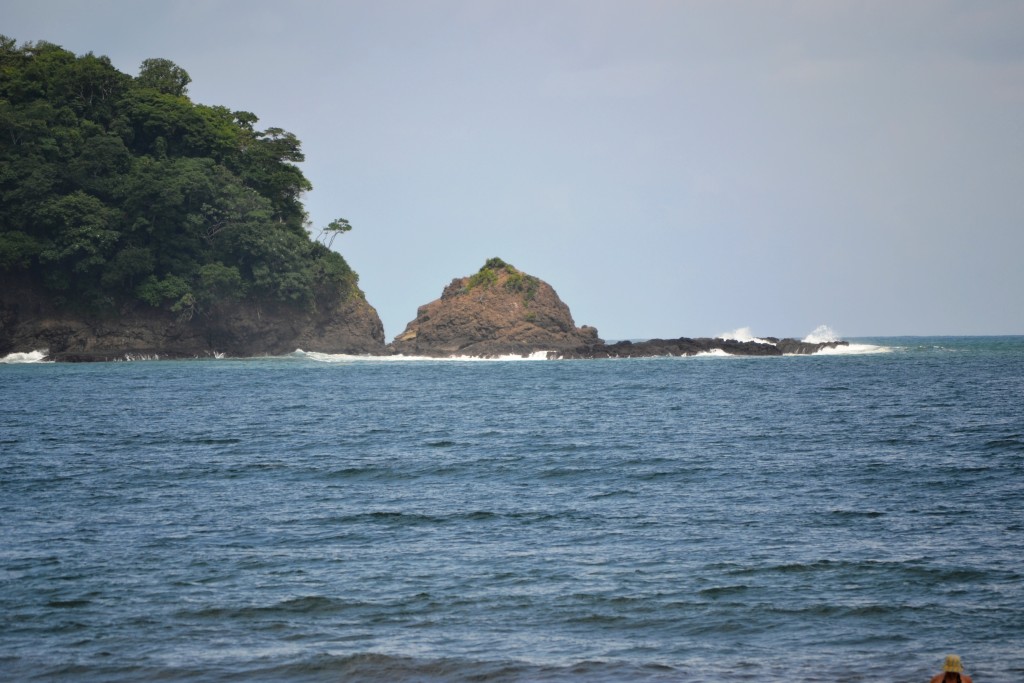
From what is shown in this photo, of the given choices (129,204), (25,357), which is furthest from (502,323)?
(25,357)

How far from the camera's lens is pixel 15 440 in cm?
3350

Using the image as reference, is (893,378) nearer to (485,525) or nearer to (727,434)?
(727,434)

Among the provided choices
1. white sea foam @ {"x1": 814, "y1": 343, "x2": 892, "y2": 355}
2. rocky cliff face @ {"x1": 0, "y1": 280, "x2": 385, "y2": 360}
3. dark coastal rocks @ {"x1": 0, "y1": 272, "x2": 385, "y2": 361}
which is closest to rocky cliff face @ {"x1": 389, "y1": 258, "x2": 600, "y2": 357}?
rocky cliff face @ {"x1": 0, "y1": 280, "x2": 385, "y2": 360}

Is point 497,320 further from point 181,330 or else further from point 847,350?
point 847,350

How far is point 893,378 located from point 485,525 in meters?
51.2

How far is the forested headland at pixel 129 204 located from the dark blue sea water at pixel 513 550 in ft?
177

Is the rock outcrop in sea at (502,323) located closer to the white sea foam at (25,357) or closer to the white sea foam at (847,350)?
the white sea foam at (847,350)

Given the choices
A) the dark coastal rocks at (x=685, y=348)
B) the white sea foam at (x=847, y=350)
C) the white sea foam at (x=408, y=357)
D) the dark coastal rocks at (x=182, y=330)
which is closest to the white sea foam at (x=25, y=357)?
the dark coastal rocks at (x=182, y=330)

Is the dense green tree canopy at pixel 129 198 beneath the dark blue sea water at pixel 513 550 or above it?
above

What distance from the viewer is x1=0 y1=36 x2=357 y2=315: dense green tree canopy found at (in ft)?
288

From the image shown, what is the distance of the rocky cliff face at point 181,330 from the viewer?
89.9 metres

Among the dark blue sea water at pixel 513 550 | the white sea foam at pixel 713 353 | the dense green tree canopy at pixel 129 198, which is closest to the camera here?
the dark blue sea water at pixel 513 550

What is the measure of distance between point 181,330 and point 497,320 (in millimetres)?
31069

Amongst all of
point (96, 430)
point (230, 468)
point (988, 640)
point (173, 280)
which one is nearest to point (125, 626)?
point (988, 640)
